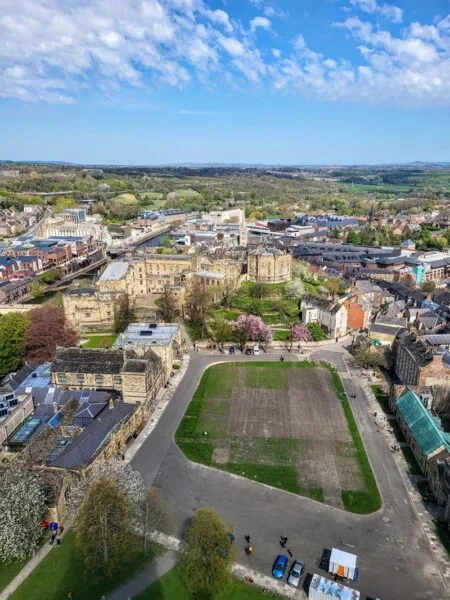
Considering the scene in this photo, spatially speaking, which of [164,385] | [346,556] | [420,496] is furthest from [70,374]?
[420,496]

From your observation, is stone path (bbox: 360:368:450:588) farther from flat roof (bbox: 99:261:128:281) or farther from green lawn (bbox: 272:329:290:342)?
flat roof (bbox: 99:261:128:281)

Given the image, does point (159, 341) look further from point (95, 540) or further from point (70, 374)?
point (95, 540)

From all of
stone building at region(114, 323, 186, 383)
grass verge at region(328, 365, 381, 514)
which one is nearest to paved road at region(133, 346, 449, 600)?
grass verge at region(328, 365, 381, 514)

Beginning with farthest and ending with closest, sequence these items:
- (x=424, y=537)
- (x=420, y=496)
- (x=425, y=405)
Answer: (x=425, y=405) < (x=420, y=496) < (x=424, y=537)

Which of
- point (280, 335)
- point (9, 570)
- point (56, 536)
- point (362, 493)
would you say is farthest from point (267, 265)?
point (9, 570)

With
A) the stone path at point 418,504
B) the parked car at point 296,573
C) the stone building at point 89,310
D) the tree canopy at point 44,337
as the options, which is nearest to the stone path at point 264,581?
the parked car at point 296,573
